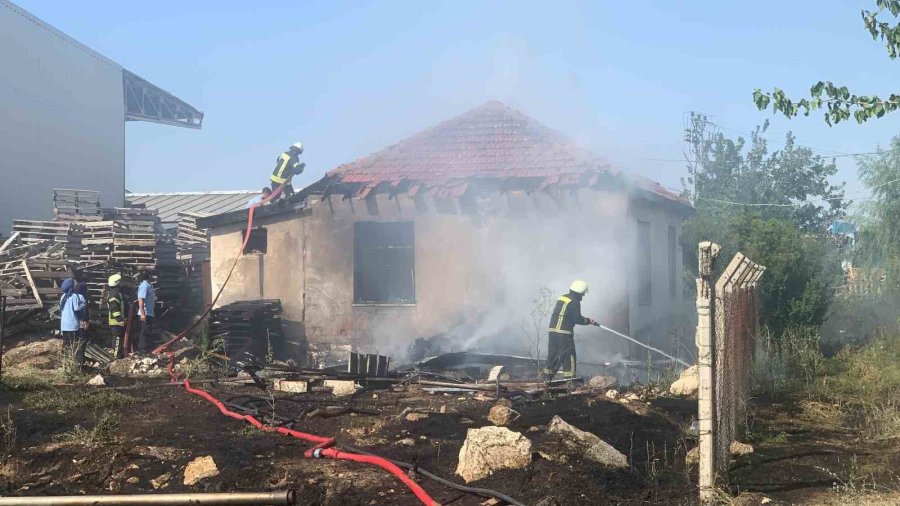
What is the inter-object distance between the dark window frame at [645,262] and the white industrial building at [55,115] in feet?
58.8

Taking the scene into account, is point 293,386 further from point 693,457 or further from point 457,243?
point 693,457

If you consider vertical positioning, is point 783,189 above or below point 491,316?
above

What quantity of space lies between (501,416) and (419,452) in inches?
54.5

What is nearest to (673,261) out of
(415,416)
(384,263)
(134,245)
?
(384,263)

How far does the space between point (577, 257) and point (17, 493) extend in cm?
1037

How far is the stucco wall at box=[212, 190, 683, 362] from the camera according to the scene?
14414 millimetres

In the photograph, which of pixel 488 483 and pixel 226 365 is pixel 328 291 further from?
pixel 488 483

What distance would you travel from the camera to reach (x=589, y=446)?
258 inches

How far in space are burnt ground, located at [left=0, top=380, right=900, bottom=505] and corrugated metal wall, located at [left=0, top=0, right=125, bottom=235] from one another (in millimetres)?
15701

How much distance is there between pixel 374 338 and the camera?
15.4m

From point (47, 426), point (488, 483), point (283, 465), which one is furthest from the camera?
point (47, 426)

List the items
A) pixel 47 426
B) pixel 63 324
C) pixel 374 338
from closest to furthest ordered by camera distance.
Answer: pixel 47 426 < pixel 63 324 < pixel 374 338

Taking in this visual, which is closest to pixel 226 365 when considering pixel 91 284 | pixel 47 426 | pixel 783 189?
pixel 47 426

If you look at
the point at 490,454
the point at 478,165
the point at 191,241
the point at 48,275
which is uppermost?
the point at 478,165
